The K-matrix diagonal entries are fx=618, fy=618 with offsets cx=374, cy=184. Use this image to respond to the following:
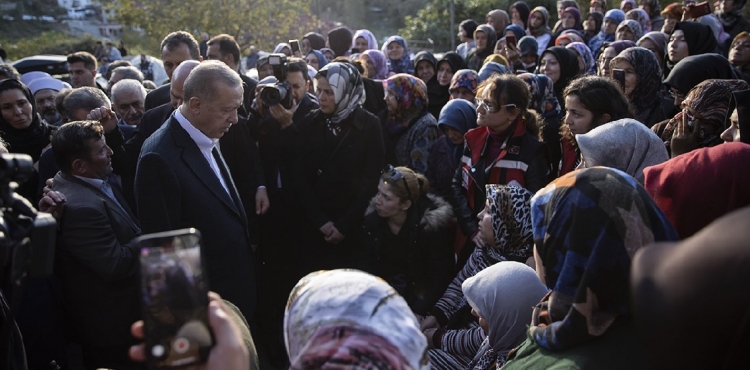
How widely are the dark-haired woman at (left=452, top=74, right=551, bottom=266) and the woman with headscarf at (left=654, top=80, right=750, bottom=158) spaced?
Answer: 2.95 feet

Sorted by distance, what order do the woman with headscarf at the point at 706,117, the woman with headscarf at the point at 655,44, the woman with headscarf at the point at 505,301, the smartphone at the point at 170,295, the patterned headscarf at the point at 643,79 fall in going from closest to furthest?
the smartphone at the point at 170,295 < the woman with headscarf at the point at 505,301 < the woman with headscarf at the point at 706,117 < the patterned headscarf at the point at 643,79 < the woman with headscarf at the point at 655,44

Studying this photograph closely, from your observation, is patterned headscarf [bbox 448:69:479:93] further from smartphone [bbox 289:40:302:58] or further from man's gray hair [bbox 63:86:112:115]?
man's gray hair [bbox 63:86:112:115]

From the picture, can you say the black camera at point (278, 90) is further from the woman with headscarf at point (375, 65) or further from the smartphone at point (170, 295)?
the smartphone at point (170, 295)

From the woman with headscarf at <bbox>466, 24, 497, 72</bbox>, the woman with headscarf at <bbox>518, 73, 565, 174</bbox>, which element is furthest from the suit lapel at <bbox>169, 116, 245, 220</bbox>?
the woman with headscarf at <bbox>466, 24, 497, 72</bbox>

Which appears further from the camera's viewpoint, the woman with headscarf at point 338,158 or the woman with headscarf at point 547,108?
the woman with headscarf at point 547,108

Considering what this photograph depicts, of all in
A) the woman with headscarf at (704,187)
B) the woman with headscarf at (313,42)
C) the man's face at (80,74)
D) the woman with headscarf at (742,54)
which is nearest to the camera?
the woman with headscarf at (704,187)

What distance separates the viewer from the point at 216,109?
10.3ft

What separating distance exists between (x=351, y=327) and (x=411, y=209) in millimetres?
2877

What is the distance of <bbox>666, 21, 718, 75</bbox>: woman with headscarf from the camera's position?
221 inches

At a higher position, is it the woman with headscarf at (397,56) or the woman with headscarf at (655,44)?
the woman with headscarf at (655,44)

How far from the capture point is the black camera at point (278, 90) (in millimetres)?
4504

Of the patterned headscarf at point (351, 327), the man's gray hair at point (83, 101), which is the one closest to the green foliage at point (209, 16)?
the man's gray hair at point (83, 101)

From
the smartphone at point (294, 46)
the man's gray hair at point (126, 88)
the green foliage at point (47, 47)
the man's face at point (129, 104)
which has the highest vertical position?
the smartphone at point (294, 46)

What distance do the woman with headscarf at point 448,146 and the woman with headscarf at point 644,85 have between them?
119 cm
